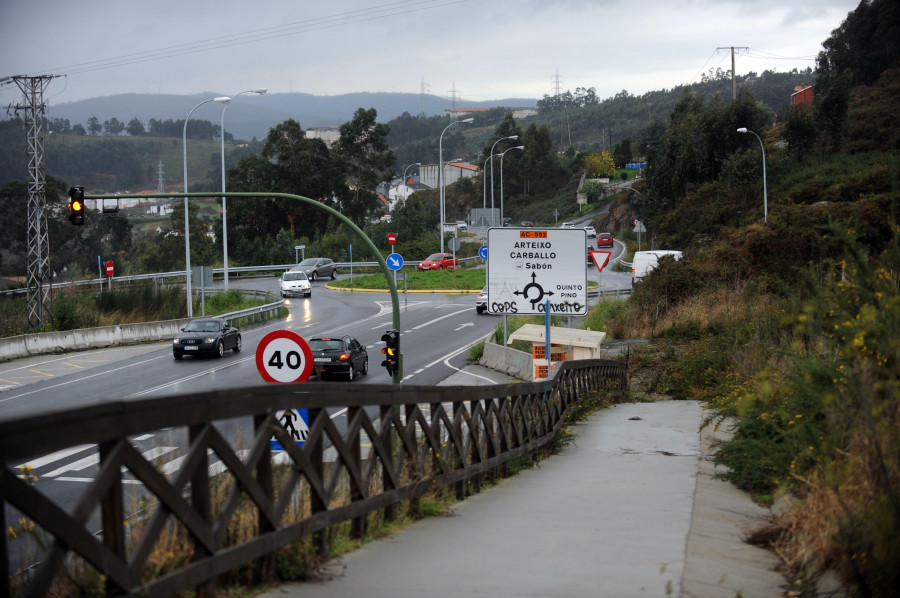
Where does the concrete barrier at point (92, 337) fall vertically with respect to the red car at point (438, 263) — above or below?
below

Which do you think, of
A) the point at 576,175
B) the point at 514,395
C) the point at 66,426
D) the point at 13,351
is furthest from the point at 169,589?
the point at 576,175

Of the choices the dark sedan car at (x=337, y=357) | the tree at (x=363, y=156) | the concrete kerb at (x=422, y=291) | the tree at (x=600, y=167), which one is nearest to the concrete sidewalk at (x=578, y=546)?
the dark sedan car at (x=337, y=357)

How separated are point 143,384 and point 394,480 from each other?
20498mm

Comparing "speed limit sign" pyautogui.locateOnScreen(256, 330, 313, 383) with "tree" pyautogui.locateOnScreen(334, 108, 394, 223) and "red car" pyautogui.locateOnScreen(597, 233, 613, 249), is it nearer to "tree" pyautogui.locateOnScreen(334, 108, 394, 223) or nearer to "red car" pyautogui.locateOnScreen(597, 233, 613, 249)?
"red car" pyautogui.locateOnScreen(597, 233, 613, 249)

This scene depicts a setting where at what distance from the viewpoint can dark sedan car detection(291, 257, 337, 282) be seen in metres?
69.0

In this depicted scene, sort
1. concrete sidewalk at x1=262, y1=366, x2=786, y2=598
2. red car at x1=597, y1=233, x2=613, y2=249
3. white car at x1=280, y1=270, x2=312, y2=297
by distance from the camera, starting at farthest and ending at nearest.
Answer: red car at x1=597, y1=233, x2=613, y2=249 → white car at x1=280, y1=270, x2=312, y2=297 → concrete sidewalk at x1=262, y1=366, x2=786, y2=598

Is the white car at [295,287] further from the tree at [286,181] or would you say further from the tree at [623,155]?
the tree at [623,155]

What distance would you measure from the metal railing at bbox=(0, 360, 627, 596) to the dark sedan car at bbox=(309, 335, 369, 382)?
1873cm

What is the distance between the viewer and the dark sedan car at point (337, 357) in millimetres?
27172

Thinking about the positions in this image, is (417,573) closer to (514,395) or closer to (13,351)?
(514,395)

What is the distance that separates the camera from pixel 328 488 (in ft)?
19.5

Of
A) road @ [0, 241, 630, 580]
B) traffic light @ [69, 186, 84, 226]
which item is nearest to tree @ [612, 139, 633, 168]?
road @ [0, 241, 630, 580]

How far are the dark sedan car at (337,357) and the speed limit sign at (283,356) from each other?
574 inches

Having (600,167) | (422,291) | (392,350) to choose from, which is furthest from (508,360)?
(600,167)
